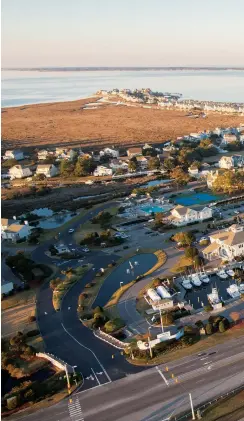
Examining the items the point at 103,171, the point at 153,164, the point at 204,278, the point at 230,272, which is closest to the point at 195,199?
the point at 153,164

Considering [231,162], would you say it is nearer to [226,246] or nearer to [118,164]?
[118,164]

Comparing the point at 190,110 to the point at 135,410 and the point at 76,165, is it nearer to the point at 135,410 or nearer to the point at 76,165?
the point at 76,165

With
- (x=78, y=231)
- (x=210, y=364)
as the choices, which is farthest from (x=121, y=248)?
(x=210, y=364)

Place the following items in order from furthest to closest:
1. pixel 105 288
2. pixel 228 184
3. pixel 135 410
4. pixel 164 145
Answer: pixel 164 145
pixel 228 184
pixel 105 288
pixel 135 410

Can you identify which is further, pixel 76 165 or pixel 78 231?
pixel 76 165

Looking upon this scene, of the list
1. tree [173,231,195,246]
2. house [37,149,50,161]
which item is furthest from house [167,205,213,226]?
house [37,149,50,161]

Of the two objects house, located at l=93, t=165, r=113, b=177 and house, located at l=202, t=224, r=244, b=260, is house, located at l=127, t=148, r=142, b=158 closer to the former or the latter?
house, located at l=93, t=165, r=113, b=177
